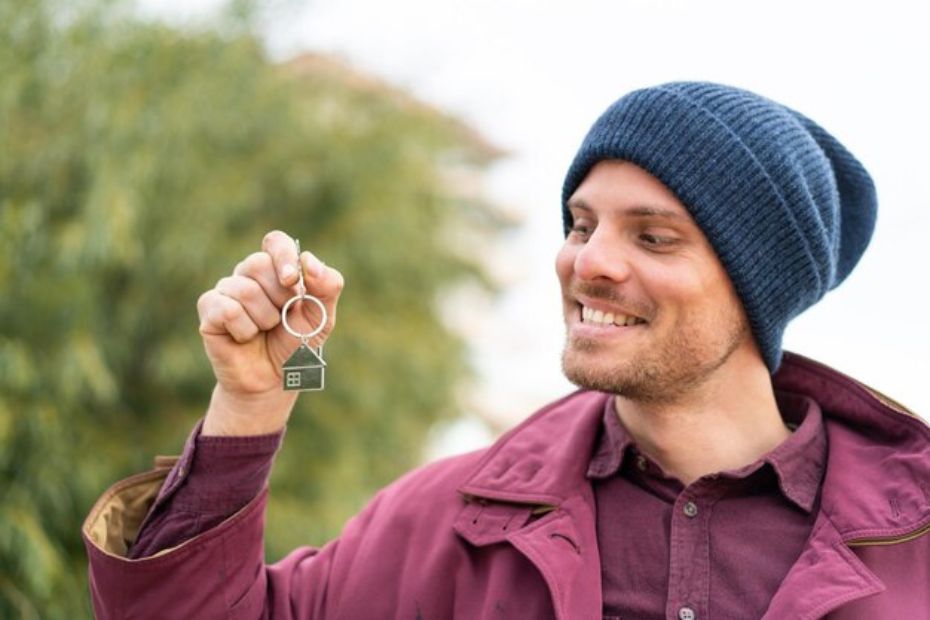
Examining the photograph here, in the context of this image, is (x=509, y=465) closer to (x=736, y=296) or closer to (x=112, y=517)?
(x=736, y=296)

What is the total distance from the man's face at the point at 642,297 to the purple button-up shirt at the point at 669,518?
17 centimetres

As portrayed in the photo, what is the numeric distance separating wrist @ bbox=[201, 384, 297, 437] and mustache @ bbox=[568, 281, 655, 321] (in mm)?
553

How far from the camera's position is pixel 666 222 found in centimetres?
213

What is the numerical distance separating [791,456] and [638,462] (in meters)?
0.27

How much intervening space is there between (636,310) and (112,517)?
0.95 metres

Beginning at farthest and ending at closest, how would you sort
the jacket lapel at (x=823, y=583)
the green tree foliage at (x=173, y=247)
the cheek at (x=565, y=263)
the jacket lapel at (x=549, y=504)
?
the green tree foliage at (x=173, y=247)
the cheek at (x=565, y=263)
the jacket lapel at (x=549, y=504)
the jacket lapel at (x=823, y=583)

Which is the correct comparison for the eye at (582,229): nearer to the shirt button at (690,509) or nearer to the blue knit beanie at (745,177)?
the blue knit beanie at (745,177)

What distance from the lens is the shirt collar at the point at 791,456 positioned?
2.08 meters

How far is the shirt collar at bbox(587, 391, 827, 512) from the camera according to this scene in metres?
2.08

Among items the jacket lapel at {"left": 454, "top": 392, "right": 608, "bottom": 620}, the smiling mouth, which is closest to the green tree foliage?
the jacket lapel at {"left": 454, "top": 392, "right": 608, "bottom": 620}

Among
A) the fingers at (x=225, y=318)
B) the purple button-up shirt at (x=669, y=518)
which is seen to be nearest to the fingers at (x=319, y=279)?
the fingers at (x=225, y=318)

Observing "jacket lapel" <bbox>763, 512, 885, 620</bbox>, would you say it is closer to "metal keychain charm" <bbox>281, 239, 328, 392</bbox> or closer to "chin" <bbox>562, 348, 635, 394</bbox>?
"chin" <bbox>562, 348, 635, 394</bbox>

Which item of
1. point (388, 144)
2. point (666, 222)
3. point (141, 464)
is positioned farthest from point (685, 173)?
point (388, 144)

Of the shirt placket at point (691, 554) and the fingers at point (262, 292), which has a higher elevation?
the fingers at point (262, 292)
